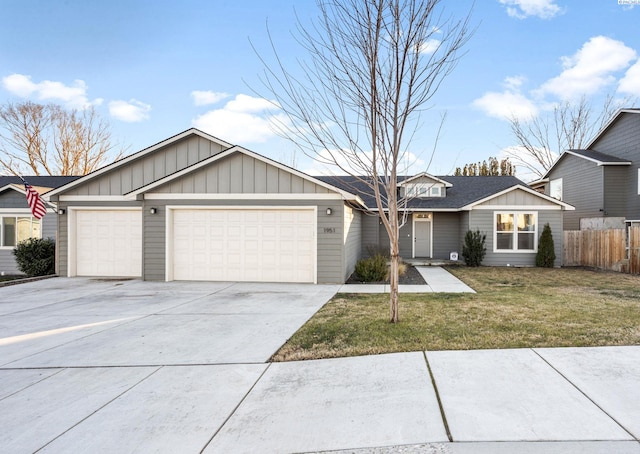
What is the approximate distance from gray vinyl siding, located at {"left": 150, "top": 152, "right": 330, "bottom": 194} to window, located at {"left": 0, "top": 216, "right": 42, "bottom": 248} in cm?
725

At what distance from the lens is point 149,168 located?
12062mm

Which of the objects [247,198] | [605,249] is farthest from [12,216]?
[605,249]

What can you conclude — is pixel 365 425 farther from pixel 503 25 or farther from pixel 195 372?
pixel 503 25

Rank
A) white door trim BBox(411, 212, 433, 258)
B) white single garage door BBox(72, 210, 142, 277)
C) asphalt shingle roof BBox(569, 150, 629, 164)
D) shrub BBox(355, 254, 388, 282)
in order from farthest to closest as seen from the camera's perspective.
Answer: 1. white door trim BBox(411, 212, 433, 258)
2. asphalt shingle roof BBox(569, 150, 629, 164)
3. white single garage door BBox(72, 210, 142, 277)
4. shrub BBox(355, 254, 388, 282)

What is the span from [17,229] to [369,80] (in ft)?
51.5

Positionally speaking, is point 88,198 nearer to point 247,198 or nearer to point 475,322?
point 247,198

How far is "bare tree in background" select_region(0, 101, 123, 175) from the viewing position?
24438 mm

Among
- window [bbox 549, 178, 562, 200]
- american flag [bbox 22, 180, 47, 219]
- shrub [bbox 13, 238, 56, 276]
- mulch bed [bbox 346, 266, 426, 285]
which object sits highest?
window [bbox 549, 178, 562, 200]

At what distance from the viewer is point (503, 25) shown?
7.13 metres

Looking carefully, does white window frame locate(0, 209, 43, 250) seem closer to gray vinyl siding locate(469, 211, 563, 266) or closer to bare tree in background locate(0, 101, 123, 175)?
bare tree in background locate(0, 101, 123, 175)

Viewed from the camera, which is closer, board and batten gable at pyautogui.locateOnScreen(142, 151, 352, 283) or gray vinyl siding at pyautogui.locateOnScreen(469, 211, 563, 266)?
board and batten gable at pyautogui.locateOnScreen(142, 151, 352, 283)

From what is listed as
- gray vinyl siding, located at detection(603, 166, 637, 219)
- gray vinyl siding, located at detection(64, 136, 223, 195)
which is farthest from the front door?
gray vinyl siding, located at detection(64, 136, 223, 195)

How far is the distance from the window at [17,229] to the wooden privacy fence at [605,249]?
2217 centimetres

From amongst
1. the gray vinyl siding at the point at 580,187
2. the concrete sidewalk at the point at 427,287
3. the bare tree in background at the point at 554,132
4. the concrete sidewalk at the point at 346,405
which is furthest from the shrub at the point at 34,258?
the bare tree in background at the point at 554,132
